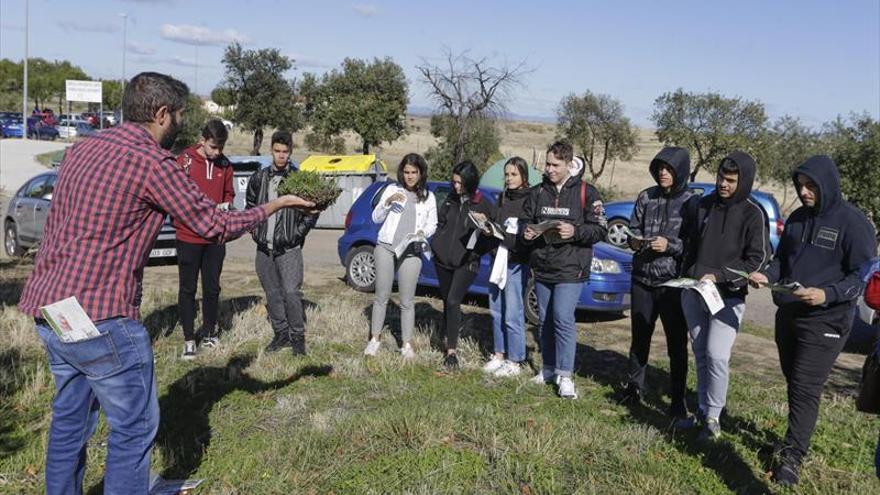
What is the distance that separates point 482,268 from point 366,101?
27899mm

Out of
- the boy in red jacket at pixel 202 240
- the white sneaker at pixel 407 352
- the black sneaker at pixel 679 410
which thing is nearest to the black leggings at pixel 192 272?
the boy in red jacket at pixel 202 240

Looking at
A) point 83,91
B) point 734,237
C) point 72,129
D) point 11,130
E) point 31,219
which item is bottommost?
point 11,130

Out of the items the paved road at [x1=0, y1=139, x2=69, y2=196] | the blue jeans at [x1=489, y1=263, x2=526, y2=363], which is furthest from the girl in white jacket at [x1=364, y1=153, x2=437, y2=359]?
the paved road at [x1=0, y1=139, x2=69, y2=196]

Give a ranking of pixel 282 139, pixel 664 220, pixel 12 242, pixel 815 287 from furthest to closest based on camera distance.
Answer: pixel 12 242
pixel 282 139
pixel 664 220
pixel 815 287

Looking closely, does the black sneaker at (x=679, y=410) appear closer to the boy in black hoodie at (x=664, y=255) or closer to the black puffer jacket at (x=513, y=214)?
the boy in black hoodie at (x=664, y=255)

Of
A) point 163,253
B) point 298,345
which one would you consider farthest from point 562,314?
point 163,253

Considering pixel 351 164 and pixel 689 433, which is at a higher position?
pixel 351 164

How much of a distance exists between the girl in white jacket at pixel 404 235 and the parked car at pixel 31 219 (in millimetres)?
6296

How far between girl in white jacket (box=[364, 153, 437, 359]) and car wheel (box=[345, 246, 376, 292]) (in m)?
3.54

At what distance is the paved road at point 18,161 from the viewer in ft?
89.9

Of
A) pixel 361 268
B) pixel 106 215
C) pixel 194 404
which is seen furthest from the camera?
pixel 361 268

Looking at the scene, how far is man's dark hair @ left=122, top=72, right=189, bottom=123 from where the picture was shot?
11.0ft

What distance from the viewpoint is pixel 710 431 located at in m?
5.18

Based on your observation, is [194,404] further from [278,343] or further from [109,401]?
[109,401]
